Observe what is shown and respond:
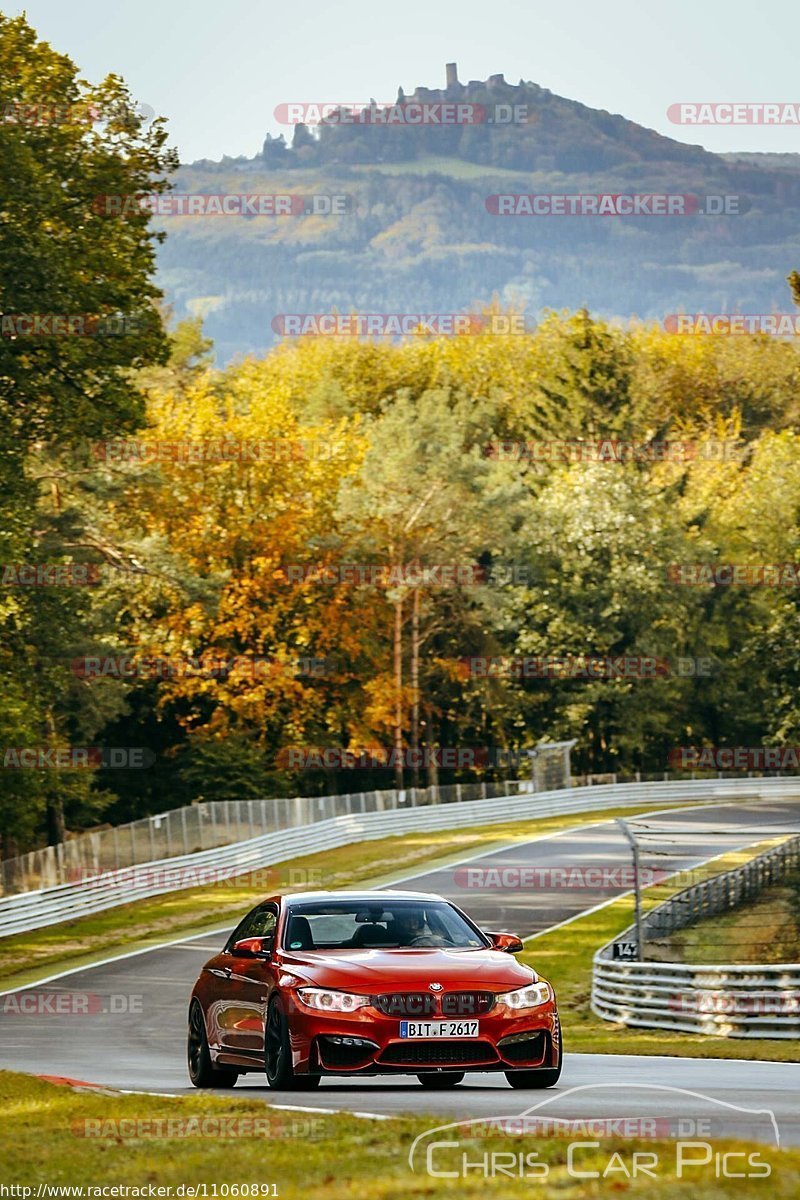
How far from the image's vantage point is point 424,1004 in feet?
42.9

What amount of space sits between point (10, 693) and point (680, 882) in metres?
16.2

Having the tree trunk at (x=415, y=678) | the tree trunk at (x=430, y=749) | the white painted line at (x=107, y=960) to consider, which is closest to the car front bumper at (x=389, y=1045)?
the white painted line at (x=107, y=960)

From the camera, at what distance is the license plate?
13.0 meters

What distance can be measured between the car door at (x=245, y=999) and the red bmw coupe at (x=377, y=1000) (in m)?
0.01

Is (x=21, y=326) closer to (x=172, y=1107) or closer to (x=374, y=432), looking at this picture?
(x=172, y=1107)

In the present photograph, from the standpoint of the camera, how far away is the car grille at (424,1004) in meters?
13.1

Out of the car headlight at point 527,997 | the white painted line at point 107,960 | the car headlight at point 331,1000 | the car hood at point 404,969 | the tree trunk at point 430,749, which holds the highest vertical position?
the car hood at point 404,969

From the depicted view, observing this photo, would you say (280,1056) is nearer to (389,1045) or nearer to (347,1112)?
(389,1045)

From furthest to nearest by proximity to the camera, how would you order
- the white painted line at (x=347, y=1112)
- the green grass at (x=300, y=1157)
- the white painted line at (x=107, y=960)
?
the white painted line at (x=107, y=960) → the white painted line at (x=347, y=1112) → the green grass at (x=300, y=1157)

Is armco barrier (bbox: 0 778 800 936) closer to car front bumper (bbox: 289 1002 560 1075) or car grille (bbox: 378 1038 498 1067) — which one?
car front bumper (bbox: 289 1002 560 1075)

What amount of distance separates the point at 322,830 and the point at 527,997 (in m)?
43.2

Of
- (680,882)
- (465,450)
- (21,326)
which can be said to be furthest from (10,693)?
(465,450)

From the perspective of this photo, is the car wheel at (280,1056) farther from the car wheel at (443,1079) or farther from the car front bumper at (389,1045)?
the car wheel at (443,1079)

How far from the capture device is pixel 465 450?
283ft
